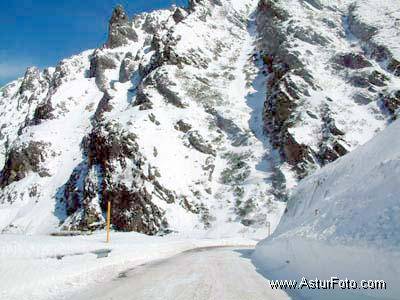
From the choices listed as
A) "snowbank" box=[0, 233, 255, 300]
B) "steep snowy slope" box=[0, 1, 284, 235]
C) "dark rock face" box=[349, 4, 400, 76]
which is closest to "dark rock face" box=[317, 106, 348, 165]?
"steep snowy slope" box=[0, 1, 284, 235]

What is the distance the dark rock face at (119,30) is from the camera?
390 ft

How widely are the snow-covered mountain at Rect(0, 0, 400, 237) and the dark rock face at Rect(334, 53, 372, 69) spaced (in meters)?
0.22

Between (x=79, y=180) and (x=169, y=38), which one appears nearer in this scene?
(x=79, y=180)

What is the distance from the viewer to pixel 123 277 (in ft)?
32.3

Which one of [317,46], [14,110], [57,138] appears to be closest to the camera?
[317,46]

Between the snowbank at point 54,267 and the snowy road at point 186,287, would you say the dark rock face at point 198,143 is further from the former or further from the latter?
the snowy road at point 186,287

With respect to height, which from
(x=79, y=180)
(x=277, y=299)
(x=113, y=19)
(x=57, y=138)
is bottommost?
(x=277, y=299)

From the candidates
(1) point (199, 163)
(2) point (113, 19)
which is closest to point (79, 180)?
(1) point (199, 163)

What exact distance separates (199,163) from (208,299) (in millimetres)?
57279

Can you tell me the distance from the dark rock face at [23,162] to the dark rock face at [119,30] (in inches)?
1925

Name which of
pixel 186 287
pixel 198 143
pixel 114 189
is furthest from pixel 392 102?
pixel 186 287

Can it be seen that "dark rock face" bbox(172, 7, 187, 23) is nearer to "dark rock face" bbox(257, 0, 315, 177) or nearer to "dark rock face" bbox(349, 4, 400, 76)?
"dark rock face" bbox(257, 0, 315, 177)

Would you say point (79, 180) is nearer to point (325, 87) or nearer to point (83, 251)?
point (325, 87)

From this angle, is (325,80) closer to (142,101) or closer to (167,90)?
(167,90)
